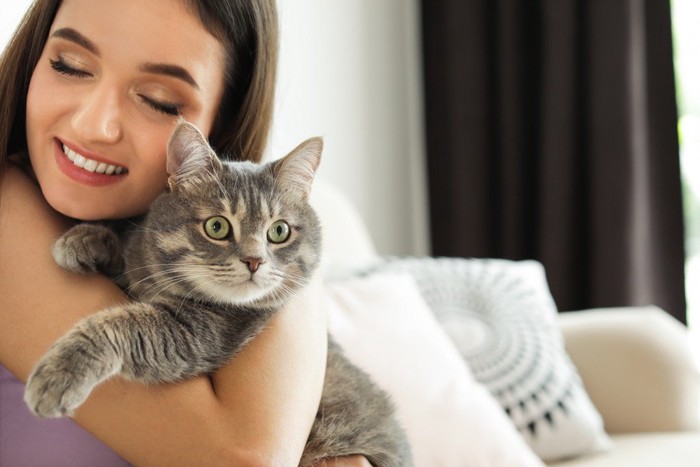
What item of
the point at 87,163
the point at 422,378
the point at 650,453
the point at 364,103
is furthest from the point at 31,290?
the point at 364,103

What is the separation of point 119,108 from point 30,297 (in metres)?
0.30

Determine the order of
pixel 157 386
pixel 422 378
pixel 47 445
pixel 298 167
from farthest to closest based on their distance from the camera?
1. pixel 422 378
2. pixel 298 167
3. pixel 47 445
4. pixel 157 386

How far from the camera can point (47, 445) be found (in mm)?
1128

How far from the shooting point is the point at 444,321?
1.89 meters

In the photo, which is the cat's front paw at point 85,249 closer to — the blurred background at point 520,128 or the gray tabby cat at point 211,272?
the gray tabby cat at point 211,272

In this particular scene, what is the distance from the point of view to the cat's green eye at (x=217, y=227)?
1128 millimetres

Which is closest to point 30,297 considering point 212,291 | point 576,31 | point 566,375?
point 212,291

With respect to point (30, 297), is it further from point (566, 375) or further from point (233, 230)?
point (566, 375)

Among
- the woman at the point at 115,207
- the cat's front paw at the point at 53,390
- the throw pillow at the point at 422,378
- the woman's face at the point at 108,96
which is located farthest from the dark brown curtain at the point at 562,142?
the cat's front paw at the point at 53,390

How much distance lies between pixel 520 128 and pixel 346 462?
2.31 m

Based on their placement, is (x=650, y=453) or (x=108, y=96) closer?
Result: (x=108, y=96)

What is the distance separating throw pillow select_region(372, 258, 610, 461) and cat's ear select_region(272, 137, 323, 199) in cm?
63

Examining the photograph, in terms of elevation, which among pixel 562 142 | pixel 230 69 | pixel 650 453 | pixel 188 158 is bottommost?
pixel 650 453

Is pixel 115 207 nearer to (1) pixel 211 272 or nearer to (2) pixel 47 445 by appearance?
(1) pixel 211 272
